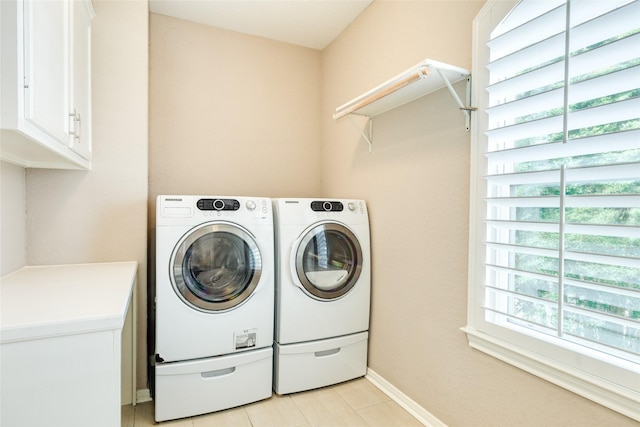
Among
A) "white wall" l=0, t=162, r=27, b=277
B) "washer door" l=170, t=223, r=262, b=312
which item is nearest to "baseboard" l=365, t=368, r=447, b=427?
"washer door" l=170, t=223, r=262, b=312

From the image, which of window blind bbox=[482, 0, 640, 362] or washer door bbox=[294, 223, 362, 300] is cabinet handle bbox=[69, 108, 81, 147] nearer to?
washer door bbox=[294, 223, 362, 300]

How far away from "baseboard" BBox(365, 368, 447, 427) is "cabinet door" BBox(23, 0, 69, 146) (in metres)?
2.13

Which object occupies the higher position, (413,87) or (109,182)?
(413,87)

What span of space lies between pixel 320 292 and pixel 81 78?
1.73 metres

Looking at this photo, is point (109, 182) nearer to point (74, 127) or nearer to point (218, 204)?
point (74, 127)

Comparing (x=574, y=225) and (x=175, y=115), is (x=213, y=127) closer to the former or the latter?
(x=175, y=115)

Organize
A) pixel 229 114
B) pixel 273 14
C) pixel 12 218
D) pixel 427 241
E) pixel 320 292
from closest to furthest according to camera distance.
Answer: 1. pixel 12 218
2. pixel 427 241
3. pixel 320 292
4. pixel 273 14
5. pixel 229 114

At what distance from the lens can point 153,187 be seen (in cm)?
254

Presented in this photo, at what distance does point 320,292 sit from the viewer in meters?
2.17

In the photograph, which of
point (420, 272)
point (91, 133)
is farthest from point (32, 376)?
point (420, 272)

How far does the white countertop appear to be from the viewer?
39.6 inches

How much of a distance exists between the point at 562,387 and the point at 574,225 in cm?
57

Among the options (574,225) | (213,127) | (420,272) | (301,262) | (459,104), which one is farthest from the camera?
(213,127)

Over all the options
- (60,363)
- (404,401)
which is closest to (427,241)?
(404,401)
